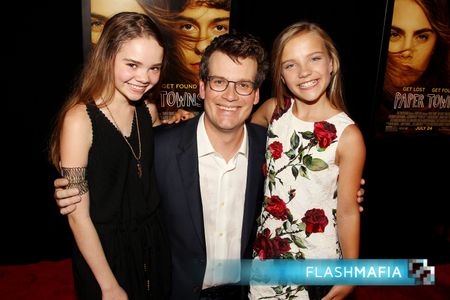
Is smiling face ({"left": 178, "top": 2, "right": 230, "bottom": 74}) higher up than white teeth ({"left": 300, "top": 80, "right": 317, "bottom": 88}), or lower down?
higher up

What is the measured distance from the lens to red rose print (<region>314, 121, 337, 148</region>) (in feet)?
5.38

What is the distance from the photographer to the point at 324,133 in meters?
1.66

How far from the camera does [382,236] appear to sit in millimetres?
3711

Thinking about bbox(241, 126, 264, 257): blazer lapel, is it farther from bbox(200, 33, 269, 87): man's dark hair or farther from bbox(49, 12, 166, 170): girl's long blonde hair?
bbox(49, 12, 166, 170): girl's long blonde hair

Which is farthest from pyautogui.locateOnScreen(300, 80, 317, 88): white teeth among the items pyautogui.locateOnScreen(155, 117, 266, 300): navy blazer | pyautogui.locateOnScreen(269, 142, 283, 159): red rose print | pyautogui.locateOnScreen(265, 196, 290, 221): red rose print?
pyautogui.locateOnScreen(265, 196, 290, 221): red rose print

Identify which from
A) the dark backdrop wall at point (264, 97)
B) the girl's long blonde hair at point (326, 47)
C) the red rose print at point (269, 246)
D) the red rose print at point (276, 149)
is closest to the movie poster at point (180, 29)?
the dark backdrop wall at point (264, 97)

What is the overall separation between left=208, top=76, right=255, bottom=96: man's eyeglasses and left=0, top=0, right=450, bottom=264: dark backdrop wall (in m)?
1.31

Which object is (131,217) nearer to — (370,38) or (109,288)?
(109,288)

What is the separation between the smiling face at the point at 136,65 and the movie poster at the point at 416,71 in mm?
2252

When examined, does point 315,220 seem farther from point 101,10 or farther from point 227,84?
point 101,10

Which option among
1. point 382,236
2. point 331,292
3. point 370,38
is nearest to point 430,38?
point 370,38

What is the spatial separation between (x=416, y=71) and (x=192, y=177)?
8.23 ft

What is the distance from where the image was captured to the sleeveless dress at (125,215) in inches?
61.0

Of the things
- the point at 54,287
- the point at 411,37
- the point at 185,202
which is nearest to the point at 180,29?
the point at 185,202
